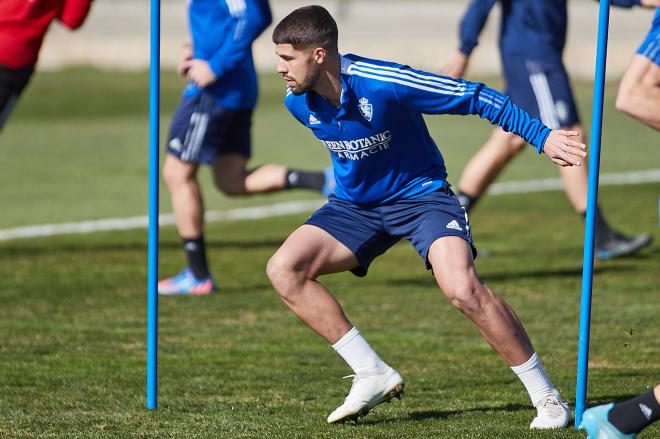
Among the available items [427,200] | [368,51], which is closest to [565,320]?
[427,200]

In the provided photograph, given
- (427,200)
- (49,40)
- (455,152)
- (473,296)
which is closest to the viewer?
(473,296)

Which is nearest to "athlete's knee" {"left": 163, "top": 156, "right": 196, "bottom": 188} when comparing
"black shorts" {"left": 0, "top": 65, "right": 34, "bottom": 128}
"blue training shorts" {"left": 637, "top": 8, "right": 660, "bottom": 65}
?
"black shorts" {"left": 0, "top": 65, "right": 34, "bottom": 128}

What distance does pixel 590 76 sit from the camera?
30.6m

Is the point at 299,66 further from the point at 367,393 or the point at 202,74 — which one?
the point at 202,74

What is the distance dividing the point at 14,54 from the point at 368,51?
1025 inches

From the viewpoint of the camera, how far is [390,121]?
233 inches

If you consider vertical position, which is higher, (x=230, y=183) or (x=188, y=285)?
(x=230, y=183)

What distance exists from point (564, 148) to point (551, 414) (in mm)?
1084

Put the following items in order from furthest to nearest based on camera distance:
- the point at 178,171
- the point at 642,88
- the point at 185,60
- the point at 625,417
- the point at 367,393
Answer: the point at 178,171, the point at 185,60, the point at 642,88, the point at 367,393, the point at 625,417

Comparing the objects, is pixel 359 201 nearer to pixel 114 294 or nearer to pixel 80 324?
pixel 80 324

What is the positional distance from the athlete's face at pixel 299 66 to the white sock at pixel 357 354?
43.1 inches

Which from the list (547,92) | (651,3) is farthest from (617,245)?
(651,3)

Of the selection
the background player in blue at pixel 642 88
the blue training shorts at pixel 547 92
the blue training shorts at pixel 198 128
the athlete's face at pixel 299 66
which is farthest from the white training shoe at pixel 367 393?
the blue training shorts at pixel 547 92

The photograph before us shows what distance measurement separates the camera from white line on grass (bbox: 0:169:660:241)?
12.1 m
